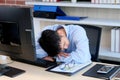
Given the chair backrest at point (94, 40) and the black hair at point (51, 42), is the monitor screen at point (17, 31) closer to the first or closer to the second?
the black hair at point (51, 42)

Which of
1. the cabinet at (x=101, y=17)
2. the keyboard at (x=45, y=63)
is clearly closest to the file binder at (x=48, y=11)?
the cabinet at (x=101, y=17)

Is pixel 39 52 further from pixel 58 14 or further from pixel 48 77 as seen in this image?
pixel 58 14

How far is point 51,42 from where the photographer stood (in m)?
1.65

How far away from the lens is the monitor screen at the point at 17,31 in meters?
1.53

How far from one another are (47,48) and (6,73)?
0.34 metres

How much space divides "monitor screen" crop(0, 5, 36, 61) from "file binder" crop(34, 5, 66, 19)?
5.18 ft

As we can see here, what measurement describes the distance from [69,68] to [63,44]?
18cm

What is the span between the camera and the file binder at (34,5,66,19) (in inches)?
127

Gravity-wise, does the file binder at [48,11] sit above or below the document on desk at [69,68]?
above

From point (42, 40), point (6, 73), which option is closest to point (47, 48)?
point (42, 40)

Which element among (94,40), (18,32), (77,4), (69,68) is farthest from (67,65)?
(77,4)

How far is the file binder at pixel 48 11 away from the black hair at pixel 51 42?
155 cm

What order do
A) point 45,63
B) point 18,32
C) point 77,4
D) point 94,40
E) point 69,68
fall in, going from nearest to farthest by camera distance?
point 18,32
point 69,68
point 45,63
point 94,40
point 77,4

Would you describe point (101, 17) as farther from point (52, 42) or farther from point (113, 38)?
point (52, 42)
